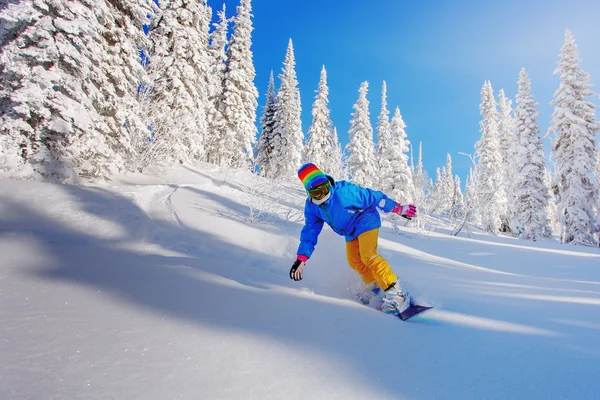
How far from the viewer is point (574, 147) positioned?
63.2 feet

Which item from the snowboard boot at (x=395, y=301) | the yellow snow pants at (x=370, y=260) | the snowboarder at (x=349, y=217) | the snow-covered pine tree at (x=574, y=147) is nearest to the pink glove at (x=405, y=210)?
the snowboarder at (x=349, y=217)

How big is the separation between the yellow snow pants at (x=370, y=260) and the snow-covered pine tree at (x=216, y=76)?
23.9m

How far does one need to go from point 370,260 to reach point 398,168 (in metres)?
25.3

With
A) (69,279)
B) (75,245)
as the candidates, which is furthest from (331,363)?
(75,245)

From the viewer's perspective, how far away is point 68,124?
746cm

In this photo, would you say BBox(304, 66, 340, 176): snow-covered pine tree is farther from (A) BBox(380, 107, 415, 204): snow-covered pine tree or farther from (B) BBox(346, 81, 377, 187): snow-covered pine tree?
(A) BBox(380, 107, 415, 204): snow-covered pine tree

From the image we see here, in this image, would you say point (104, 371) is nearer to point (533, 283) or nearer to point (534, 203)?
point (533, 283)

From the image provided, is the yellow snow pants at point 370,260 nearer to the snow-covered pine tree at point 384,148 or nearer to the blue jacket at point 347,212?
the blue jacket at point 347,212

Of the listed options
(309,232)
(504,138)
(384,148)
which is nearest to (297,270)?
(309,232)

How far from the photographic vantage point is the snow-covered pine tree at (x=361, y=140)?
105ft

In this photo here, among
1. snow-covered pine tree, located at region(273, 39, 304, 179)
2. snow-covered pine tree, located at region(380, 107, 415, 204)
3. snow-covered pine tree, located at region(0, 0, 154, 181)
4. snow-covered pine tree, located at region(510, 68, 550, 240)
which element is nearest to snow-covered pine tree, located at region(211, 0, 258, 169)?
snow-covered pine tree, located at region(273, 39, 304, 179)

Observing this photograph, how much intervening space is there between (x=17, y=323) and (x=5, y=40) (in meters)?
9.57

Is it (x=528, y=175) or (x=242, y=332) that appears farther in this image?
(x=528, y=175)

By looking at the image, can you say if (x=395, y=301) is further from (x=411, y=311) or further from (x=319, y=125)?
(x=319, y=125)
